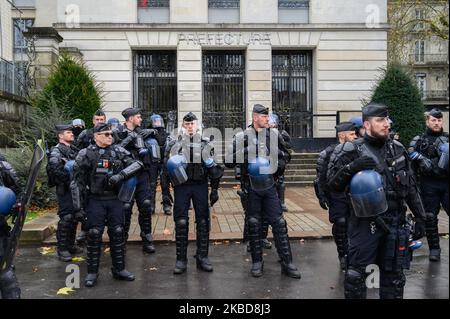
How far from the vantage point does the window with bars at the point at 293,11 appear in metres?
20.9

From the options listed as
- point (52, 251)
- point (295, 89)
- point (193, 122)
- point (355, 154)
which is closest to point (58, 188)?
point (52, 251)

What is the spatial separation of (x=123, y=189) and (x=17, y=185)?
4.14 ft

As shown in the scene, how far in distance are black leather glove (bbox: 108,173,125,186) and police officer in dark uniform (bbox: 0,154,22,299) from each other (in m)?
1.06

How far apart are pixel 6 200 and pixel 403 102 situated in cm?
1303

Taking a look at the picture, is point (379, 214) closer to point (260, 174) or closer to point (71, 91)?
→ point (260, 174)

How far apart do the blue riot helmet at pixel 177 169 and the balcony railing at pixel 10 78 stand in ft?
31.4

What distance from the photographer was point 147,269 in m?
6.63

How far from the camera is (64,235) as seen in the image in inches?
285

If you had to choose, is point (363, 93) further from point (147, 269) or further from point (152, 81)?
point (147, 269)

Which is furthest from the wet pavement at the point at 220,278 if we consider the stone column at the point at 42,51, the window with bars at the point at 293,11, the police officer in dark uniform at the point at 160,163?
the window with bars at the point at 293,11

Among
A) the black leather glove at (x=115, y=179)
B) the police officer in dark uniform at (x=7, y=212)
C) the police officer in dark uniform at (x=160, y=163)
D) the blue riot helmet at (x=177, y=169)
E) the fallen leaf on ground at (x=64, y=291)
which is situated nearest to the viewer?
the police officer in dark uniform at (x=7, y=212)

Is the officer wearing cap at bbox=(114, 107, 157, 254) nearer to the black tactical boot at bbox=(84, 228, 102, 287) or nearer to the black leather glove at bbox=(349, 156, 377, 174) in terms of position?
A: the black tactical boot at bbox=(84, 228, 102, 287)

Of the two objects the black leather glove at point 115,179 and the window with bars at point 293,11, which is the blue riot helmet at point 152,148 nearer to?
the black leather glove at point 115,179

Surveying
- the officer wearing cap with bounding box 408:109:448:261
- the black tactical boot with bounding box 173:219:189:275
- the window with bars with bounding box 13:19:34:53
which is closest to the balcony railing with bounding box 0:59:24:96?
the window with bars with bounding box 13:19:34:53
